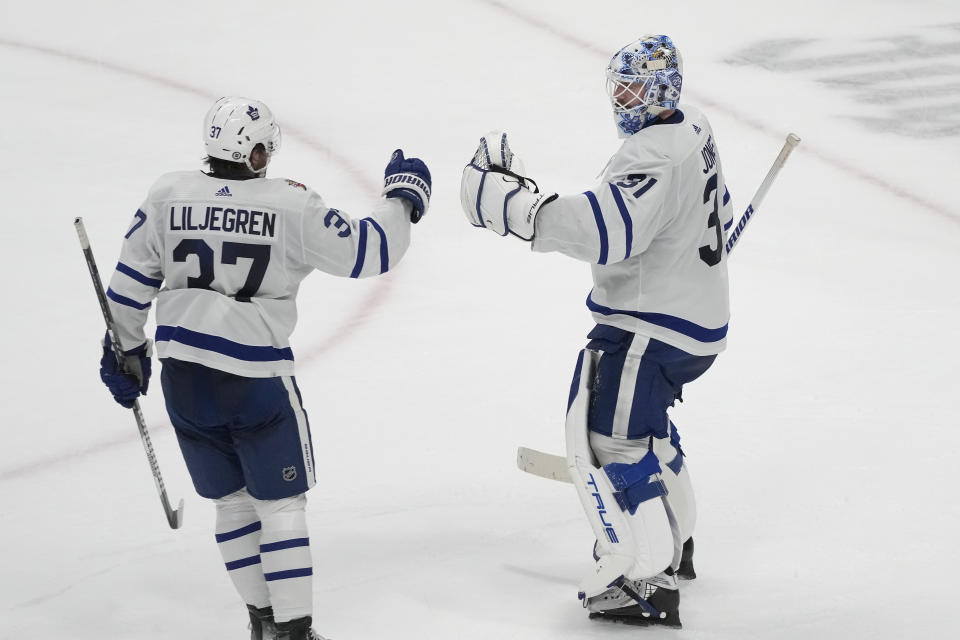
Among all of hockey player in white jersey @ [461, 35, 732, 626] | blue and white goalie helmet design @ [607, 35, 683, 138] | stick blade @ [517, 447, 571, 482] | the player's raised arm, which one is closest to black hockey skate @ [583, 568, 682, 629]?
hockey player in white jersey @ [461, 35, 732, 626]

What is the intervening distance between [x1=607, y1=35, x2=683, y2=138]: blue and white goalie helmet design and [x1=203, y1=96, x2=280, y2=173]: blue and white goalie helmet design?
29.5 inches

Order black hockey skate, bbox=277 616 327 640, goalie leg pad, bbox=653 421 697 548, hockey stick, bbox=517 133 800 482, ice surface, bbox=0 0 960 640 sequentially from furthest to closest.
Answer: hockey stick, bbox=517 133 800 482, ice surface, bbox=0 0 960 640, goalie leg pad, bbox=653 421 697 548, black hockey skate, bbox=277 616 327 640

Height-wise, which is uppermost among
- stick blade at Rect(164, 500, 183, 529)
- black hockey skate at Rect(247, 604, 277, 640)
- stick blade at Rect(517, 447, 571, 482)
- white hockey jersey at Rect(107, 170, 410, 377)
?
white hockey jersey at Rect(107, 170, 410, 377)

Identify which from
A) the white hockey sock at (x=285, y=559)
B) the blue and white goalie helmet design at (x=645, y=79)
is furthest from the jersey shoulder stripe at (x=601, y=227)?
the white hockey sock at (x=285, y=559)

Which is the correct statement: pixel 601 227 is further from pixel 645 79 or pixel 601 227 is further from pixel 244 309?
pixel 244 309

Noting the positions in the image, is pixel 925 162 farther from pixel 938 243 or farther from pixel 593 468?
pixel 593 468

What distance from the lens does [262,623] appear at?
272cm

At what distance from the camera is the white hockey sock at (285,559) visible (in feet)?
8.55

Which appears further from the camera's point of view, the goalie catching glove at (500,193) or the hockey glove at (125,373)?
the hockey glove at (125,373)

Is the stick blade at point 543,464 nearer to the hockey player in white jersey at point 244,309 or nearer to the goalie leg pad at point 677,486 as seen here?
the goalie leg pad at point 677,486

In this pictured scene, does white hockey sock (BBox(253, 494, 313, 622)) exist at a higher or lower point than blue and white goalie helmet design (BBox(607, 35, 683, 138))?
lower

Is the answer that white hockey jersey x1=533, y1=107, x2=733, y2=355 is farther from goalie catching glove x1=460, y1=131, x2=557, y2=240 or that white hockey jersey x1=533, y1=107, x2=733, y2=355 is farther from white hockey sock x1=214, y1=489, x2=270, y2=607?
white hockey sock x1=214, y1=489, x2=270, y2=607

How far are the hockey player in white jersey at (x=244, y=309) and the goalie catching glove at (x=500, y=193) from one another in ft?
0.57

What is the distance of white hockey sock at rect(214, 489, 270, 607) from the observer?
268 centimetres
